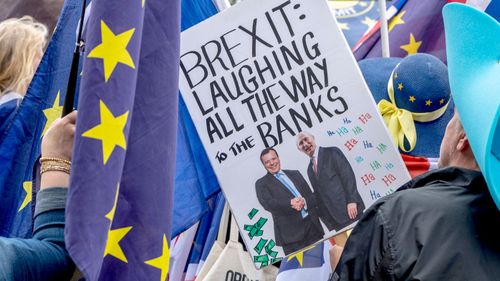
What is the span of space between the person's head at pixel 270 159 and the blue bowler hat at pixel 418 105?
481 mm

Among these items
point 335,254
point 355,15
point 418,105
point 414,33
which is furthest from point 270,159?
point 355,15

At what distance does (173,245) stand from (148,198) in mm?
2358

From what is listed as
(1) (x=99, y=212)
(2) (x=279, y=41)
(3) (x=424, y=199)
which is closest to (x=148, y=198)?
(1) (x=99, y=212)

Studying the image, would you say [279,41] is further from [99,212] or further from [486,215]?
[99,212]

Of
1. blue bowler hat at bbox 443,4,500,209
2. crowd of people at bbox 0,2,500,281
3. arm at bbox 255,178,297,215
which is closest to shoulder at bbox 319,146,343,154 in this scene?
arm at bbox 255,178,297,215

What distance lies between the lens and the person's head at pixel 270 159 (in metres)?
3.47

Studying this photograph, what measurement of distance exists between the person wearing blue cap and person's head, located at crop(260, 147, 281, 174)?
33.9 inches

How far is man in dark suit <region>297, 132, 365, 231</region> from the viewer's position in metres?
3.39

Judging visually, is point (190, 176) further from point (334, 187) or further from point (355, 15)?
point (355, 15)

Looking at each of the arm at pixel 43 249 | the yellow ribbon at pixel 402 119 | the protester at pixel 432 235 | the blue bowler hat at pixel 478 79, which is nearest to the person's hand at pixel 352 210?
the yellow ribbon at pixel 402 119

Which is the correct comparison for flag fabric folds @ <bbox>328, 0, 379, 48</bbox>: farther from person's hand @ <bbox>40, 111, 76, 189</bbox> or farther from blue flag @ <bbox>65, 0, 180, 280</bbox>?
person's hand @ <bbox>40, 111, 76, 189</bbox>

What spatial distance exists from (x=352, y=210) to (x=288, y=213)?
0.75 ft

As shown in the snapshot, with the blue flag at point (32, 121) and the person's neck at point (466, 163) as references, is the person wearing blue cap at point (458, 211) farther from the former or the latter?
the blue flag at point (32, 121)

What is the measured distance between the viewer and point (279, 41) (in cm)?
354
